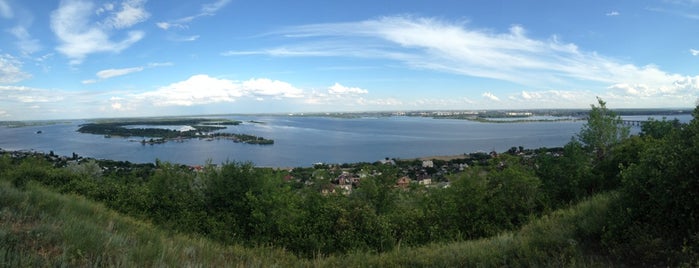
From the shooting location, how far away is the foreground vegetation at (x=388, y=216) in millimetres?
4133

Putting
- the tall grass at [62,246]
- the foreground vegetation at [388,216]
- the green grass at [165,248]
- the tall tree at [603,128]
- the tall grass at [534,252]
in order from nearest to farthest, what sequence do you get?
the tall grass at [62,246] → the green grass at [165,248] → the foreground vegetation at [388,216] → the tall grass at [534,252] → the tall tree at [603,128]

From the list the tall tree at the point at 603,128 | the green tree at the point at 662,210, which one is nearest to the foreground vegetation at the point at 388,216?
the green tree at the point at 662,210

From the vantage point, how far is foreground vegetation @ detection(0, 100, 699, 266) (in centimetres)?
413

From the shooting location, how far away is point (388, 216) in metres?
9.98

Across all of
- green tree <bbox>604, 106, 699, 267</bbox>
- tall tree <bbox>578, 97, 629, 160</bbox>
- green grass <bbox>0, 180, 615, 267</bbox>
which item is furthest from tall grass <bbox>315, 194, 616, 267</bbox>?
tall tree <bbox>578, 97, 629, 160</bbox>

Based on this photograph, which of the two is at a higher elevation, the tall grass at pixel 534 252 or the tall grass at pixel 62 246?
the tall grass at pixel 62 246

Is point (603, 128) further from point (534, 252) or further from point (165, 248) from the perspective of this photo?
point (165, 248)

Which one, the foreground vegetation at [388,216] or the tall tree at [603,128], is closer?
the foreground vegetation at [388,216]

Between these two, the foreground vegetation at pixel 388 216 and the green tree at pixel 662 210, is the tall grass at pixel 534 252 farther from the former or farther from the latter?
the green tree at pixel 662 210

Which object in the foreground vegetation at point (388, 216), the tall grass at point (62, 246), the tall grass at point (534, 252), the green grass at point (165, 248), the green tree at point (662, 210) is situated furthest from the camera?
the tall grass at point (534, 252)

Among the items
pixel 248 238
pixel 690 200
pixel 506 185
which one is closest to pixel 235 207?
pixel 248 238

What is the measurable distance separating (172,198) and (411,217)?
7512 mm

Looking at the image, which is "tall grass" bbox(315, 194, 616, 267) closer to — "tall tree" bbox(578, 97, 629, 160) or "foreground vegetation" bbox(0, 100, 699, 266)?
"foreground vegetation" bbox(0, 100, 699, 266)

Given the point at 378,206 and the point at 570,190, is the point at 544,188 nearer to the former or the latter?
the point at 570,190
